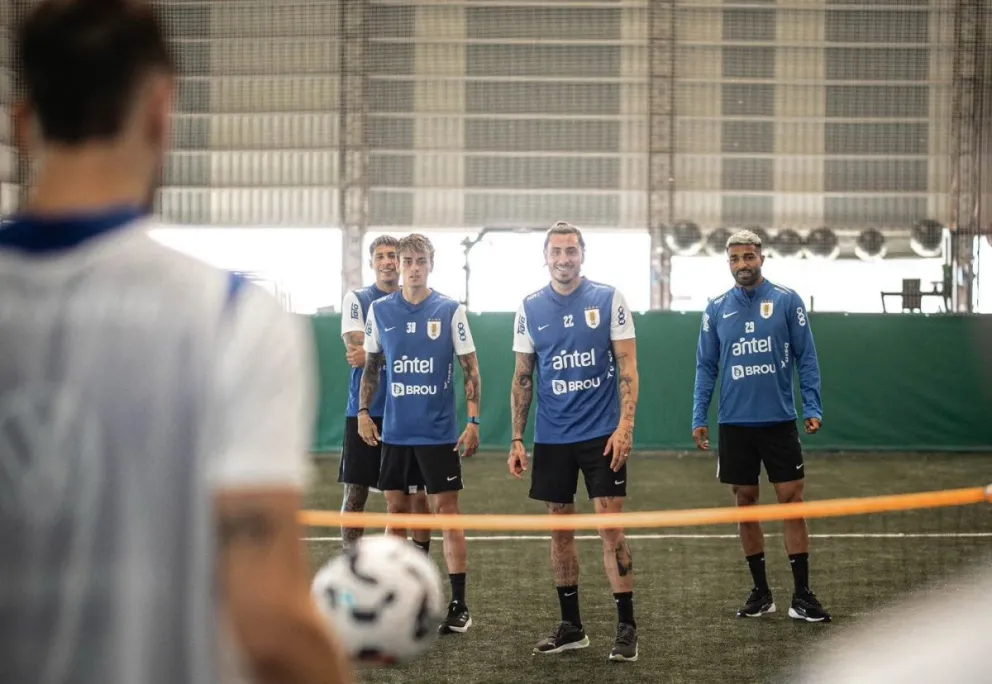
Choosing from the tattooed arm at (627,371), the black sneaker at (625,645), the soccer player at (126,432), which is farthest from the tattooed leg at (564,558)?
the soccer player at (126,432)

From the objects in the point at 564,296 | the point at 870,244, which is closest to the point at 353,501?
the point at 564,296

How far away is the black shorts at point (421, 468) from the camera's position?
7355 mm

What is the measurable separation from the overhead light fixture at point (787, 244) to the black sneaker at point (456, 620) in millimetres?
18384

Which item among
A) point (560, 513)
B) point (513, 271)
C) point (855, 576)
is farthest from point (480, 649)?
point (513, 271)

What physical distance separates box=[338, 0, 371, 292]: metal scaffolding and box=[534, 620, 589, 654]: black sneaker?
1937 centimetres

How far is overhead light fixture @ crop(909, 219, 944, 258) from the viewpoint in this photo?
80.1 feet

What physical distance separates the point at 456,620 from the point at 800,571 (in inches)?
80.5

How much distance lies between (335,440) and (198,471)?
54.0 ft

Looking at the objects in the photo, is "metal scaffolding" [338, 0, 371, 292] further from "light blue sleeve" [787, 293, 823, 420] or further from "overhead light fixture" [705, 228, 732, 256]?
"light blue sleeve" [787, 293, 823, 420]

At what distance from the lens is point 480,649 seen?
21.4 ft

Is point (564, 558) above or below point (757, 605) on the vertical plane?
above

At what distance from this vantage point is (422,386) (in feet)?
24.5

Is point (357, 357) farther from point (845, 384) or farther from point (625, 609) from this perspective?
point (845, 384)

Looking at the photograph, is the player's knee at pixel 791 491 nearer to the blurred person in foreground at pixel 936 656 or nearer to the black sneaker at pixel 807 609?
the black sneaker at pixel 807 609
